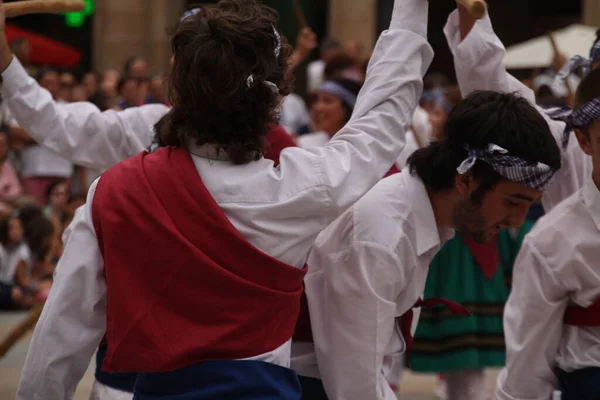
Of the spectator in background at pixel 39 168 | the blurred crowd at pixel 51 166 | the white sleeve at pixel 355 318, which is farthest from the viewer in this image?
the spectator in background at pixel 39 168

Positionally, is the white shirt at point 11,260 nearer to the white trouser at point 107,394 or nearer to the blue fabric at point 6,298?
the blue fabric at point 6,298

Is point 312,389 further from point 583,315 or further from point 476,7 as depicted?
point 476,7

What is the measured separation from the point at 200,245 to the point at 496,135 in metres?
0.95

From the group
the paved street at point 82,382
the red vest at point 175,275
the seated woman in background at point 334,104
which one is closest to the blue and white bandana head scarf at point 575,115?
the red vest at point 175,275

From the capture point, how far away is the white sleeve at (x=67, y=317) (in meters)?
2.69

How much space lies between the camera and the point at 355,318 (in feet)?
9.78

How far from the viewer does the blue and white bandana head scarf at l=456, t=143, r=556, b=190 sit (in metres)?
3.14

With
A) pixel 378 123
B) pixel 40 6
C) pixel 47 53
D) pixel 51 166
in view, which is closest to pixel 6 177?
pixel 51 166

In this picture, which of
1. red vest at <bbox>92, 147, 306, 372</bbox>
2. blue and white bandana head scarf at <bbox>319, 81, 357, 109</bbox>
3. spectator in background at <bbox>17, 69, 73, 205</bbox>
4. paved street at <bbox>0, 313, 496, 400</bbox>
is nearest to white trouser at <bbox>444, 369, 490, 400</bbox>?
paved street at <bbox>0, 313, 496, 400</bbox>

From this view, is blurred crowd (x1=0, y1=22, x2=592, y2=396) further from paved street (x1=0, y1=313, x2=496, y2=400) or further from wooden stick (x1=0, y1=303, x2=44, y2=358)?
wooden stick (x1=0, y1=303, x2=44, y2=358)

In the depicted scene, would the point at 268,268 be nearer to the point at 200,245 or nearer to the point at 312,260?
the point at 200,245

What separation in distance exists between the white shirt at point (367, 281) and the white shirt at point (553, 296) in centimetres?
36

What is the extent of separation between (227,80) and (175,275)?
451mm

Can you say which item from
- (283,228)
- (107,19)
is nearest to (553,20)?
(107,19)
